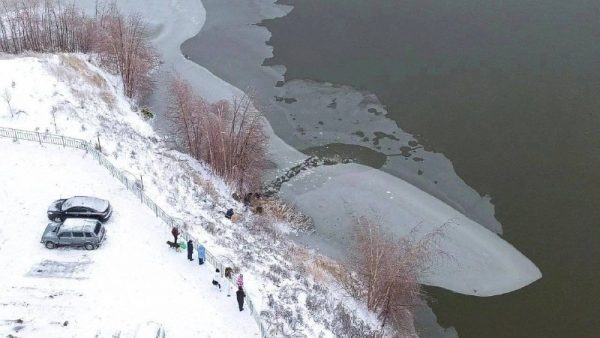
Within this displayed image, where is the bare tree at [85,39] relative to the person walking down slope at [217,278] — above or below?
above

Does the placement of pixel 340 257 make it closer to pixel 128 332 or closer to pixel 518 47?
pixel 128 332

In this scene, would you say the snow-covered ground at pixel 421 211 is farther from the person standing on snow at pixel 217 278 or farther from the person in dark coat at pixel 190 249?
the person in dark coat at pixel 190 249

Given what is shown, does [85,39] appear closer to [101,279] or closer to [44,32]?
[44,32]

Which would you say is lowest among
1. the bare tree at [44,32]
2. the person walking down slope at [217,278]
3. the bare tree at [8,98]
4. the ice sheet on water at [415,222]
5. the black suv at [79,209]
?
the ice sheet on water at [415,222]

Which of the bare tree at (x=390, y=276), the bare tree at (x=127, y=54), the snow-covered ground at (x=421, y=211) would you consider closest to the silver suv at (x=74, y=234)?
the bare tree at (x=390, y=276)

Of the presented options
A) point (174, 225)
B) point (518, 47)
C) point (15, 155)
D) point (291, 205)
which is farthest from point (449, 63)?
point (15, 155)

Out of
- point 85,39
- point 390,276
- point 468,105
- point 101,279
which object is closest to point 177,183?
point 101,279
